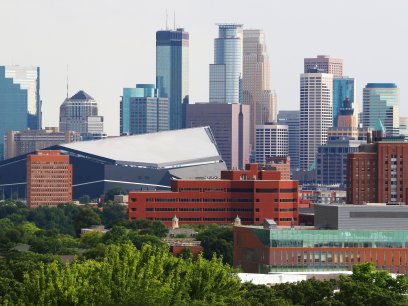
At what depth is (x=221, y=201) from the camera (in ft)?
620

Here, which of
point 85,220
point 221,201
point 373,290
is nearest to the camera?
point 373,290

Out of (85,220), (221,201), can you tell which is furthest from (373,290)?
(85,220)

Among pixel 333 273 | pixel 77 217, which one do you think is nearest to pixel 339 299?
pixel 333 273

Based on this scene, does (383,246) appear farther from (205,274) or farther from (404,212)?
(205,274)

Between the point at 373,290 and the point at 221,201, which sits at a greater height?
the point at 373,290

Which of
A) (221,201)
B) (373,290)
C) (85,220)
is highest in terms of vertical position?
(373,290)

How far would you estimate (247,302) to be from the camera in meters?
72.6

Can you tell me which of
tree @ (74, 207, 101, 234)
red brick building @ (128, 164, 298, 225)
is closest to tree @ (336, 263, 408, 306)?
red brick building @ (128, 164, 298, 225)

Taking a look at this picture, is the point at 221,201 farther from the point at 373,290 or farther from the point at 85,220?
the point at 373,290

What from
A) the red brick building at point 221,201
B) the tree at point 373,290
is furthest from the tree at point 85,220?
the tree at point 373,290

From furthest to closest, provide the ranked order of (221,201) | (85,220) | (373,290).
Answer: (85,220) < (221,201) < (373,290)

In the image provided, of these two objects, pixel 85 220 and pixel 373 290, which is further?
pixel 85 220

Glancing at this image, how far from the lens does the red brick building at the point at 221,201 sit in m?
184

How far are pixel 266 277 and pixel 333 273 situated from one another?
8598 mm
